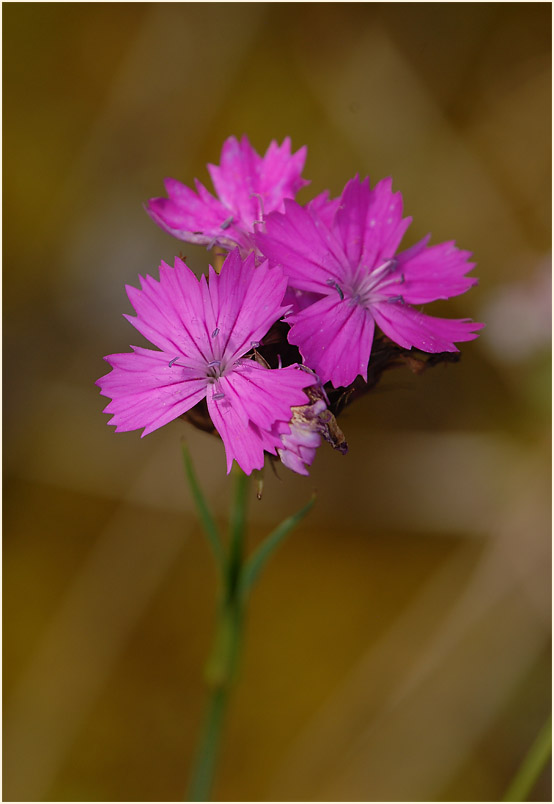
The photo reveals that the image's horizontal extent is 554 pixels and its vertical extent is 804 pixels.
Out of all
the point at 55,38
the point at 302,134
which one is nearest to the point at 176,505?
the point at 302,134

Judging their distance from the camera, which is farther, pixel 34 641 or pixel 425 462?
pixel 425 462

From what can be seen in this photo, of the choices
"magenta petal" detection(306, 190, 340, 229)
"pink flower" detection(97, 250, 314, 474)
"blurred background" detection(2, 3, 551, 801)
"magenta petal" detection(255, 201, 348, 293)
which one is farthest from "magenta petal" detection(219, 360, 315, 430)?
"blurred background" detection(2, 3, 551, 801)

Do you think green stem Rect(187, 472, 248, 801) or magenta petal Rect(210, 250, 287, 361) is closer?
magenta petal Rect(210, 250, 287, 361)

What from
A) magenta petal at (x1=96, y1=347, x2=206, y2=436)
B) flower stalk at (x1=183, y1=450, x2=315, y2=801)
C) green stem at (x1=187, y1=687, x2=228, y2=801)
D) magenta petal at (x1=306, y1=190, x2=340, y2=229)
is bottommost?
green stem at (x1=187, y1=687, x2=228, y2=801)

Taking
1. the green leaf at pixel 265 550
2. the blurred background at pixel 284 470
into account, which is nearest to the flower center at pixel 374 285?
the green leaf at pixel 265 550

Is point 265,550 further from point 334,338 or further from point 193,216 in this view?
point 193,216

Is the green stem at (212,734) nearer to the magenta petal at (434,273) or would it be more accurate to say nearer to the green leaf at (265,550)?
the green leaf at (265,550)

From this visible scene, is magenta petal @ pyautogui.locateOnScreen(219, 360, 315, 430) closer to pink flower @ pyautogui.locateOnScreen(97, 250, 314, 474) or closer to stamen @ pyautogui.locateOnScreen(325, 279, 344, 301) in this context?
pink flower @ pyautogui.locateOnScreen(97, 250, 314, 474)

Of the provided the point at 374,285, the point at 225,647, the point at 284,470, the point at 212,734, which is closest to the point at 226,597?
the point at 225,647

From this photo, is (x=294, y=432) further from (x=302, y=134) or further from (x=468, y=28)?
(x=468, y=28)
